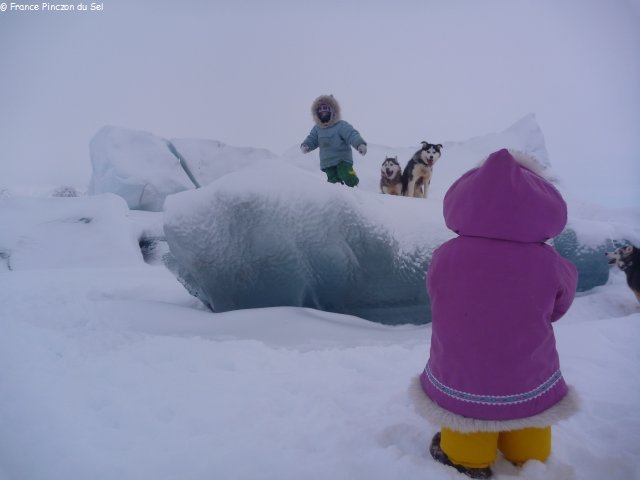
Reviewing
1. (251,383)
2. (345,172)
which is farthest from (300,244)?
(345,172)

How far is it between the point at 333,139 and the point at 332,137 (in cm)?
2

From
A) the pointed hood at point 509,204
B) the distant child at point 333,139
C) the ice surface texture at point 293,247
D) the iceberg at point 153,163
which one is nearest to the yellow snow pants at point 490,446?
the pointed hood at point 509,204

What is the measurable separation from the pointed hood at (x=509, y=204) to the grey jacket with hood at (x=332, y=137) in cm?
193

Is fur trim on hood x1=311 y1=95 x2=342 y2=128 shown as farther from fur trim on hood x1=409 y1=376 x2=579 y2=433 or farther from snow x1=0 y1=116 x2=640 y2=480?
fur trim on hood x1=409 y1=376 x2=579 y2=433

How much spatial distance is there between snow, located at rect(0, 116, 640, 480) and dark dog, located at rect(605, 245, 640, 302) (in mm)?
139

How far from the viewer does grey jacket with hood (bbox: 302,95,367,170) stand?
2742 millimetres

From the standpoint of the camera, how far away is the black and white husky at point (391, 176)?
3581 mm

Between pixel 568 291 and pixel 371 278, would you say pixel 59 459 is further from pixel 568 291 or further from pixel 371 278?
pixel 371 278

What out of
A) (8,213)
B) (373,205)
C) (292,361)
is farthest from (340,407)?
(8,213)

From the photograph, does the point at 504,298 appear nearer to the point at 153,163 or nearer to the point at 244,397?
the point at 244,397

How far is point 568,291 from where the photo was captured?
2.81 ft

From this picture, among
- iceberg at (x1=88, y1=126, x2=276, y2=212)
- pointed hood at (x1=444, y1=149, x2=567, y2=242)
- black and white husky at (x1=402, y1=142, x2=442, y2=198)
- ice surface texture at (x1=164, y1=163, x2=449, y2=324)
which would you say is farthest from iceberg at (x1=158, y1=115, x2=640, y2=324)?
iceberg at (x1=88, y1=126, x2=276, y2=212)

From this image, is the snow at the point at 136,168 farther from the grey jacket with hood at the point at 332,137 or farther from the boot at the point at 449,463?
the boot at the point at 449,463

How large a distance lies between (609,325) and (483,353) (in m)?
1.25
